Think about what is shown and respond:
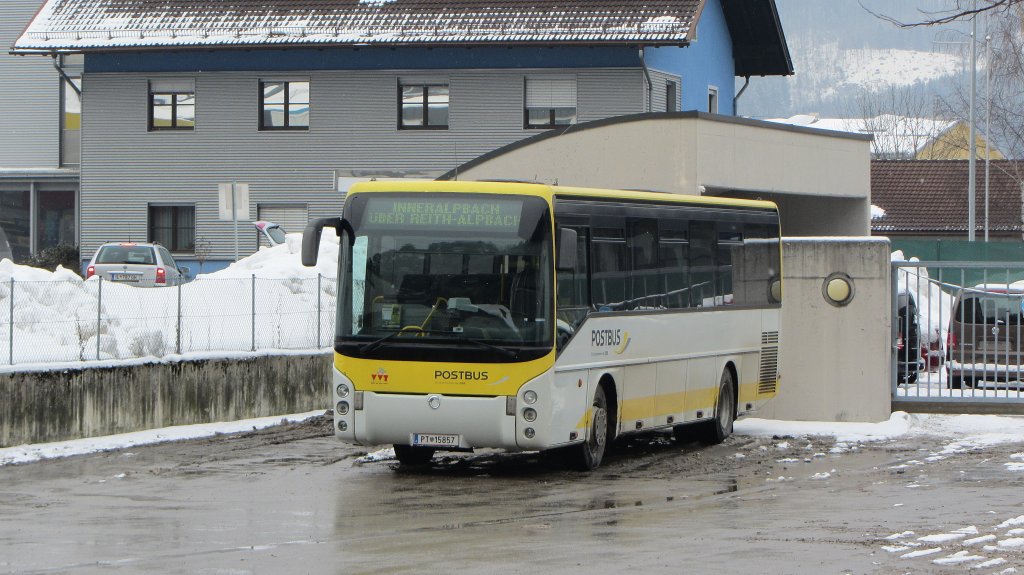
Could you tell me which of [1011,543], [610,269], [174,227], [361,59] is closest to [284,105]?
[361,59]

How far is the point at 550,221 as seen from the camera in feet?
52.1

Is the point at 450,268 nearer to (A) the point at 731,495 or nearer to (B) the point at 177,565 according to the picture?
(A) the point at 731,495

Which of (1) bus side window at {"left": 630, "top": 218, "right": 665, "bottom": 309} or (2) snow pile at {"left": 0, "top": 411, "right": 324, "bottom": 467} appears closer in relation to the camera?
(2) snow pile at {"left": 0, "top": 411, "right": 324, "bottom": 467}

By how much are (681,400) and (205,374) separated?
5996mm

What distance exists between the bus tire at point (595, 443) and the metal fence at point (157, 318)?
596 centimetres

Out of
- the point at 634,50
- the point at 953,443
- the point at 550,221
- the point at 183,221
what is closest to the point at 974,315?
the point at 953,443

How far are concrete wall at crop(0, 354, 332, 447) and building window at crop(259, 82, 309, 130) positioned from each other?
23.7m

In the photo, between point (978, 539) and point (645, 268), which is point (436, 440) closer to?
point (645, 268)

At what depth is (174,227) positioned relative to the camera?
156 ft

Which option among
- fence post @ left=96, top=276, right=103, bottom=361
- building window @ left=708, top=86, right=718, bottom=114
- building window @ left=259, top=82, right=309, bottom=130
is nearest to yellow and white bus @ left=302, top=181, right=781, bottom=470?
fence post @ left=96, top=276, right=103, bottom=361

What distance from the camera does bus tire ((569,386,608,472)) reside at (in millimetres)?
16375

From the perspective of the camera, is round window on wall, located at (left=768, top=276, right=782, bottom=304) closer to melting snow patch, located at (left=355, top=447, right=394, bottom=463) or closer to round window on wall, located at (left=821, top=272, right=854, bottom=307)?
round window on wall, located at (left=821, top=272, right=854, bottom=307)

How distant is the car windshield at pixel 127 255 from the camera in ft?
128

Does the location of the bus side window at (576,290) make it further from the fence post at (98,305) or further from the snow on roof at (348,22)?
the snow on roof at (348,22)
